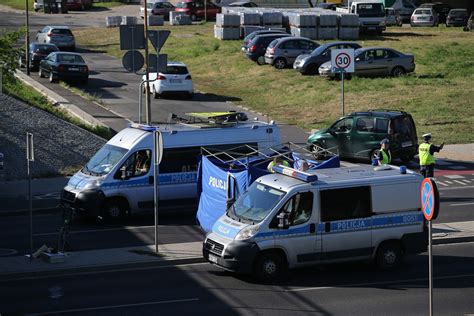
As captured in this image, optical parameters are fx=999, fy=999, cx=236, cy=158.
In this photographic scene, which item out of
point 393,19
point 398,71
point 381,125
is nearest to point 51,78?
point 398,71

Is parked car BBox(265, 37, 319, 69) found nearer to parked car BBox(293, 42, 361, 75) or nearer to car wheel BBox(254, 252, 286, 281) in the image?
parked car BBox(293, 42, 361, 75)

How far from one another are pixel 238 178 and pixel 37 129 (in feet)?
40.0

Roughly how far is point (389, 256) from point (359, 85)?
22784 mm

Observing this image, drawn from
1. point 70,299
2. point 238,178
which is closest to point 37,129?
point 238,178

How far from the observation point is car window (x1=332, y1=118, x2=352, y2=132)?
29.8m

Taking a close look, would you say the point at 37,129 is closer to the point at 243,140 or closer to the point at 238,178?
the point at 243,140

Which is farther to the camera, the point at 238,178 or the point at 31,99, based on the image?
the point at 31,99

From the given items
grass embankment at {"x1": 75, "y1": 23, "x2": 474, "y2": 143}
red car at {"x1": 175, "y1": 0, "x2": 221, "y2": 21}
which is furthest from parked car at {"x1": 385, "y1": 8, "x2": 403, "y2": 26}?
red car at {"x1": 175, "y1": 0, "x2": 221, "y2": 21}

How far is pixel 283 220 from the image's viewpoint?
1709cm

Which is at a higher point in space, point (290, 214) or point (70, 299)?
point (290, 214)

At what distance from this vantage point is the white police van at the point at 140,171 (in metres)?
22.3

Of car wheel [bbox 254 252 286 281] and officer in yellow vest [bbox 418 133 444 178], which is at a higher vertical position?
officer in yellow vest [bbox 418 133 444 178]

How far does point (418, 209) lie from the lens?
1817 cm

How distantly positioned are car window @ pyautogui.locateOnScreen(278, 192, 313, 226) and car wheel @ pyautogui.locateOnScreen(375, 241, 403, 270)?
1626mm
